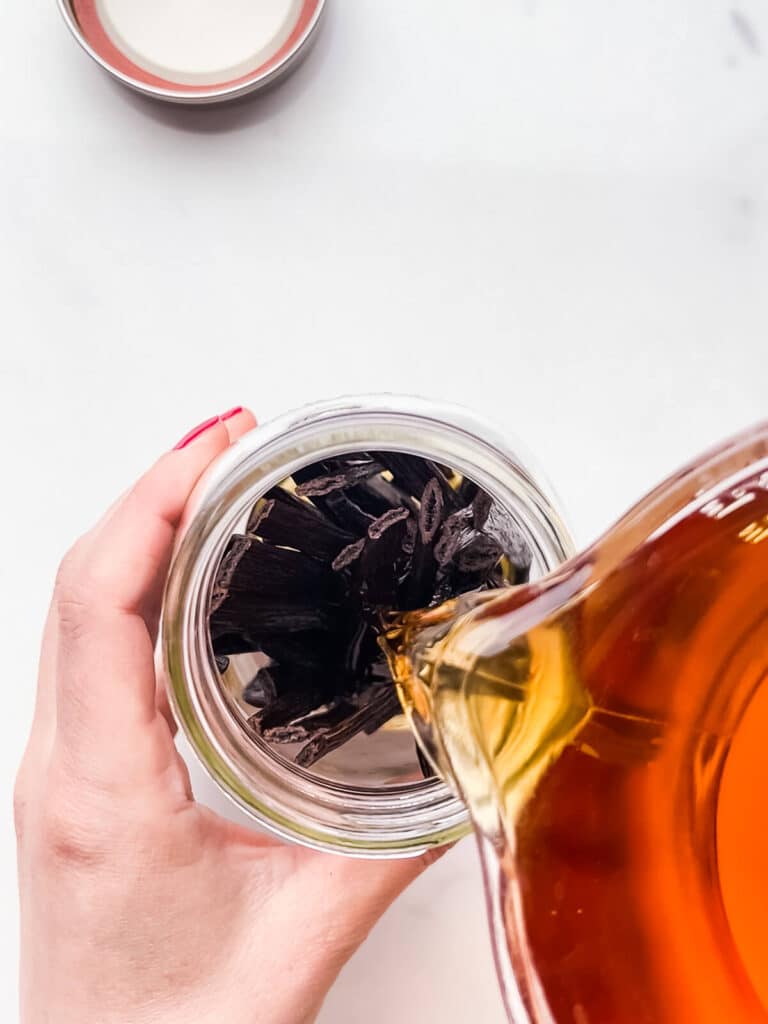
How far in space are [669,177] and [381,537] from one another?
344mm

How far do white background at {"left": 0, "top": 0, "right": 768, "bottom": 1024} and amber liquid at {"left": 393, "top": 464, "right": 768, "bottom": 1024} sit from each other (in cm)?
31

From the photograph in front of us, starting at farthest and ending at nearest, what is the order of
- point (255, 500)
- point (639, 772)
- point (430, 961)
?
point (430, 961) → point (255, 500) → point (639, 772)

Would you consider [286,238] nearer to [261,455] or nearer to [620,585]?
[261,455]

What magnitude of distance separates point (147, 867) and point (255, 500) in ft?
0.59

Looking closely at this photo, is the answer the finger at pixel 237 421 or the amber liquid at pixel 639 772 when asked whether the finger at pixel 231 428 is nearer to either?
the finger at pixel 237 421

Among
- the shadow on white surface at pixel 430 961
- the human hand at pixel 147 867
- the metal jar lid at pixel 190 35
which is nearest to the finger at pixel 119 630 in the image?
the human hand at pixel 147 867

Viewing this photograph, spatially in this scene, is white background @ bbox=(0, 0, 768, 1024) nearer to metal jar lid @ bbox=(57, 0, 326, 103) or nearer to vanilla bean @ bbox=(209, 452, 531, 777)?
metal jar lid @ bbox=(57, 0, 326, 103)

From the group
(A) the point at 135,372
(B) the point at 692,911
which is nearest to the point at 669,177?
(A) the point at 135,372

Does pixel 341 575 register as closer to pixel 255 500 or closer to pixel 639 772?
pixel 255 500

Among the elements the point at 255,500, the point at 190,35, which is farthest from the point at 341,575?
the point at 190,35

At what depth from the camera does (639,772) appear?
294 mm

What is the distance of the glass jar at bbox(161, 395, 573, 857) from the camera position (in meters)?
0.41

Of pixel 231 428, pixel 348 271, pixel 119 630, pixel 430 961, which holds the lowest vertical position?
pixel 430 961

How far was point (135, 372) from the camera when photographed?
0.60m
